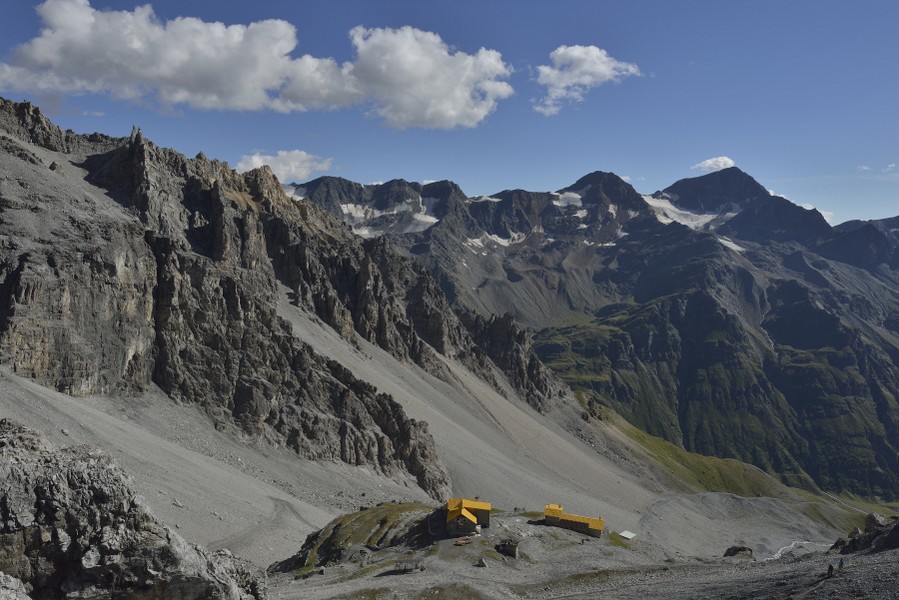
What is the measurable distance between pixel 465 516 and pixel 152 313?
79516mm

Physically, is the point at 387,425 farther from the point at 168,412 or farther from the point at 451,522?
the point at 451,522

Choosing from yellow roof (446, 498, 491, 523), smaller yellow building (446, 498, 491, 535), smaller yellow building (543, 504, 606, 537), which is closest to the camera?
smaller yellow building (446, 498, 491, 535)

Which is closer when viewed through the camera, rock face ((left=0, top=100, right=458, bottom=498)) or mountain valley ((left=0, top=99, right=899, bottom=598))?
mountain valley ((left=0, top=99, right=899, bottom=598))

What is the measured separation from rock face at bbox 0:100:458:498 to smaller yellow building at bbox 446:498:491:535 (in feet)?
186

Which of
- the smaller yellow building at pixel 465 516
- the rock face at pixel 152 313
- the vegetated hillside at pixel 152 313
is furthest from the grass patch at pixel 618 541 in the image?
the vegetated hillside at pixel 152 313

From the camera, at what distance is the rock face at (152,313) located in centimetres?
11025

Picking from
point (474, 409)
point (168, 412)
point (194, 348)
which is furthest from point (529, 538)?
point (474, 409)

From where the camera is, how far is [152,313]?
12706cm

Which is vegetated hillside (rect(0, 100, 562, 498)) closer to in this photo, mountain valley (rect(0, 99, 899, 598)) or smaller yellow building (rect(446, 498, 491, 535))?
mountain valley (rect(0, 99, 899, 598))

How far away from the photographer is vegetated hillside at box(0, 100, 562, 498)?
110 meters

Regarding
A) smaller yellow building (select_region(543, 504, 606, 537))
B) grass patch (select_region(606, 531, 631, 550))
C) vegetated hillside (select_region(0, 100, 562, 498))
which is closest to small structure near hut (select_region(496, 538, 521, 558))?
smaller yellow building (select_region(543, 504, 606, 537))

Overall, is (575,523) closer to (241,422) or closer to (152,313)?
(241,422)

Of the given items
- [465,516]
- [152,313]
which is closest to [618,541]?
[465,516]

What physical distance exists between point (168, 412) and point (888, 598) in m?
106
